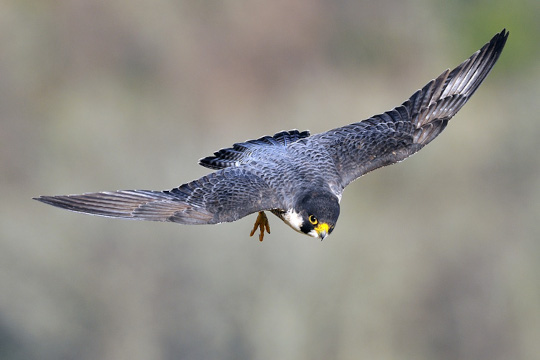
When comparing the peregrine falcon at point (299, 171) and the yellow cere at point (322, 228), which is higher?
the peregrine falcon at point (299, 171)

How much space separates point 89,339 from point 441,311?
734cm

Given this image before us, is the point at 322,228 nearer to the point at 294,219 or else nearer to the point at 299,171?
the point at 294,219

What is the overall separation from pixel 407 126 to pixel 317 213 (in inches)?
71.6

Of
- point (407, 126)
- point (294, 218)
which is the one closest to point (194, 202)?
point (294, 218)

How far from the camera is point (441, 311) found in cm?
1864

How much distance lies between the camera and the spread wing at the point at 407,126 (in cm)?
754

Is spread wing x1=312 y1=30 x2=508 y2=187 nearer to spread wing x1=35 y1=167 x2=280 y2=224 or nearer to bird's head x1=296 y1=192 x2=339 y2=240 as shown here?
bird's head x1=296 y1=192 x2=339 y2=240

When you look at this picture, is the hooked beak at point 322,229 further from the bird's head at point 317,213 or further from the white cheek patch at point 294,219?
the white cheek patch at point 294,219

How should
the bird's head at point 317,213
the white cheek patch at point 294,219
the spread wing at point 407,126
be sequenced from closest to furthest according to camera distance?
the bird's head at point 317,213 < the white cheek patch at point 294,219 < the spread wing at point 407,126

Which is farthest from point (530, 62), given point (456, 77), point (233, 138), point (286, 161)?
point (286, 161)

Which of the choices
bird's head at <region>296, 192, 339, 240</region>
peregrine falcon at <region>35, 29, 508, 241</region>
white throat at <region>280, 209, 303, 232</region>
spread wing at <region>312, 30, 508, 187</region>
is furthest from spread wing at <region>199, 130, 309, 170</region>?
bird's head at <region>296, 192, 339, 240</region>

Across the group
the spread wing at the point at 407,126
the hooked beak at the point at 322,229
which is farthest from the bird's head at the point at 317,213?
the spread wing at the point at 407,126

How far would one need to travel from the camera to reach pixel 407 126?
7.92m

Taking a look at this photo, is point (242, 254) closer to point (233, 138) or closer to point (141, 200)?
point (233, 138)
